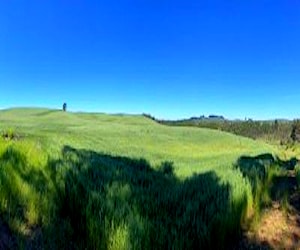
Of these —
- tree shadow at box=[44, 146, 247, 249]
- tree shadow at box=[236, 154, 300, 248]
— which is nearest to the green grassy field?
tree shadow at box=[44, 146, 247, 249]

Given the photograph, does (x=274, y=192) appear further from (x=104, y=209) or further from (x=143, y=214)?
(x=104, y=209)

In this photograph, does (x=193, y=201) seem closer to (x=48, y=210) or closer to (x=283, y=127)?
(x=48, y=210)

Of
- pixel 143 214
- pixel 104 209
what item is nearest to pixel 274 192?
pixel 143 214

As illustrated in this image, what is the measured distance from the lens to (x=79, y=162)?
332 inches

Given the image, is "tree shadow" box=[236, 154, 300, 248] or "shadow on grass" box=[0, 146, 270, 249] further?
"tree shadow" box=[236, 154, 300, 248]

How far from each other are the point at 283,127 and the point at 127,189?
527 ft

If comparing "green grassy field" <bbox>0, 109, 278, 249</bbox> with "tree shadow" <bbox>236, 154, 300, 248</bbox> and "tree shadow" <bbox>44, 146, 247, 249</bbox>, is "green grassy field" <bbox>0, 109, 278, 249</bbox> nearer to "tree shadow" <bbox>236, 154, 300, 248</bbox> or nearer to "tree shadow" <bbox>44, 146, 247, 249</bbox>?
"tree shadow" <bbox>44, 146, 247, 249</bbox>

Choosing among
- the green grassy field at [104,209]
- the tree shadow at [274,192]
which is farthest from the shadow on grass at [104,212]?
the tree shadow at [274,192]

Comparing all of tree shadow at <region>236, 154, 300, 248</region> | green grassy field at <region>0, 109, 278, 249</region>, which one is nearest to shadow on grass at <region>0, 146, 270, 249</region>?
green grassy field at <region>0, 109, 278, 249</region>

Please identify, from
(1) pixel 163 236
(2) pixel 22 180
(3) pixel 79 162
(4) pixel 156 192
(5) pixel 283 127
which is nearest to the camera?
(1) pixel 163 236

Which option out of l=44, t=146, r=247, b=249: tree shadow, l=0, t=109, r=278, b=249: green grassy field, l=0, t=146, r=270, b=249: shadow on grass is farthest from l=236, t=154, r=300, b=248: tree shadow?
l=0, t=146, r=270, b=249: shadow on grass

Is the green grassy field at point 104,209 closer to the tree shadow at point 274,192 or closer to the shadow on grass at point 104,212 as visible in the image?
the shadow on grass at point 104,212

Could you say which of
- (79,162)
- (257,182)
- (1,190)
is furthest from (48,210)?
(257,182)

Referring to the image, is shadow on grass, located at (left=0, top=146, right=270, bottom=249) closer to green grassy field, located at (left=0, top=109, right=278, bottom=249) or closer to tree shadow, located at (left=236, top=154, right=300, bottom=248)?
green grassy field, located at (left=0, top=109, right=278, bottom=249)
